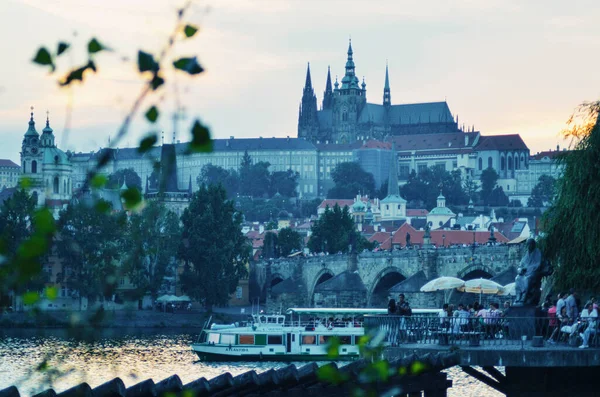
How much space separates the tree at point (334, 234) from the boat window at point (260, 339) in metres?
44.8

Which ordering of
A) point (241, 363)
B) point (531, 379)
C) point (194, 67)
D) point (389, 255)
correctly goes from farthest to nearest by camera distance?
point (389, 255) < point (241, 363) < point (531, 379) < point (194, 67)

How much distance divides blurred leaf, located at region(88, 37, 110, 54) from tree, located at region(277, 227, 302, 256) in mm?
108085

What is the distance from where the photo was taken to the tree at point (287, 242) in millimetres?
113000

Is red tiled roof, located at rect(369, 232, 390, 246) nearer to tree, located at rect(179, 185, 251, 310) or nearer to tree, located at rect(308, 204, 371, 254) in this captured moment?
tree, located at rect(308, 204, 371, 254)

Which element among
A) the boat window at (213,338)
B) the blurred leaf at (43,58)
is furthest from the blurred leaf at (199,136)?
the boat window at (213,338)

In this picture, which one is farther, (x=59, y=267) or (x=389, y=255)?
(x=59, y=267)

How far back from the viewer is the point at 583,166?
84.3 ft

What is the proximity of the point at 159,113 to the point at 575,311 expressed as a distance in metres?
15.2

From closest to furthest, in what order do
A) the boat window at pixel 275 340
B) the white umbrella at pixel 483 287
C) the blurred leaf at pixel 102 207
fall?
the blurred leaf at pixel 102 207 < the white umbrella at pixel 483 287 < the boat window at pixel 275 340

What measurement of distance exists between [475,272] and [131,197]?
216ft

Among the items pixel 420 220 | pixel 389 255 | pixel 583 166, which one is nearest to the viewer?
pixel 583 166

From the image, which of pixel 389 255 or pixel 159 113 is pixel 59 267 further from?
pixel 159 113

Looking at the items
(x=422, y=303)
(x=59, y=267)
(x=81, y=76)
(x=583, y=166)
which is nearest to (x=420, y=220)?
(x=59, y=267)

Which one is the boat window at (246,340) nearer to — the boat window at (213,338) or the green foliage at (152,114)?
the boat window at (213,338)
